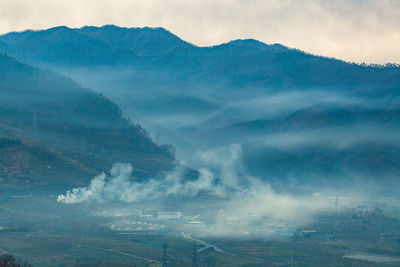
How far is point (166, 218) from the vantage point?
516 ft

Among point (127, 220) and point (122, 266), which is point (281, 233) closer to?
point (127, 220)

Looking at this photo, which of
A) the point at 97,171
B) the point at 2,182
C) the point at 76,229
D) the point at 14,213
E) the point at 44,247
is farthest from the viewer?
the point at 97,171

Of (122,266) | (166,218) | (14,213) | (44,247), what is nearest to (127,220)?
(166,218)

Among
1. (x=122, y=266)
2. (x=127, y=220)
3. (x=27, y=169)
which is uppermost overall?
(x=27, y=169)

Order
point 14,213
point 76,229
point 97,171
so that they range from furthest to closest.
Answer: point 97,171, point 14,213, point 76,229

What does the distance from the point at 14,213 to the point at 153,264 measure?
54.4 metres

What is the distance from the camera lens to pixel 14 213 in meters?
151

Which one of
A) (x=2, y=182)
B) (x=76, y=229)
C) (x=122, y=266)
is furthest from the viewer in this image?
(x=2, y=182)

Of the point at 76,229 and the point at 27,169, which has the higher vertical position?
the point at 27,169

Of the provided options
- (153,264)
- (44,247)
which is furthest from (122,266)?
(44,247)

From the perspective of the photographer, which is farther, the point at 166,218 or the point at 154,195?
the point at 154,195

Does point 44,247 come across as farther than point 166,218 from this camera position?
No

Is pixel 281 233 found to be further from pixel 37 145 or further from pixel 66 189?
pixel 37 145

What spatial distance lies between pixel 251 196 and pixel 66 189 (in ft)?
174
